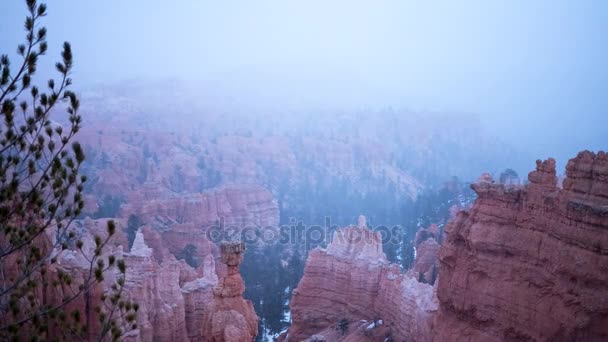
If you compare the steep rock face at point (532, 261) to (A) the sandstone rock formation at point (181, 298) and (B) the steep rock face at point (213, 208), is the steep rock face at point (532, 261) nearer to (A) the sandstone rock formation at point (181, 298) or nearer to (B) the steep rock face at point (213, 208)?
(A) the sandstone rock formation at point (181, 298)

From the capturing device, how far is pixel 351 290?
66.2 feet

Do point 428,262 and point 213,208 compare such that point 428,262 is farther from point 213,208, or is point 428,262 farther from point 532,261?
point 532,261

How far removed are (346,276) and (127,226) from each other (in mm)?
17047

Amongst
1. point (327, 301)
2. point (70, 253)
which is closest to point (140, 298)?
point (70, 253)

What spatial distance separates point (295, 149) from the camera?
75.8 metres

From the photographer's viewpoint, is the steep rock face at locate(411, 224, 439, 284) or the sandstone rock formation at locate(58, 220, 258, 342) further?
the steep rock face at locate(411, 224, 439, 284)

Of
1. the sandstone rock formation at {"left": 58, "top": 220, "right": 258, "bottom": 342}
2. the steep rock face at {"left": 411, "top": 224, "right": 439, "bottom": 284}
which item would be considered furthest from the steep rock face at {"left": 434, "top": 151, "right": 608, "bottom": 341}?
the steep rock face at {"left": 411, "top": 224, "right": 439, "bottom": 284}

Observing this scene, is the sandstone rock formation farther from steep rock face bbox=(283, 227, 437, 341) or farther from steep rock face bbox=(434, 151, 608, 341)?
steep rock face bbox=(434, 151, 608, 341)

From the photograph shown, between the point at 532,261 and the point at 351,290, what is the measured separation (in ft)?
33.1

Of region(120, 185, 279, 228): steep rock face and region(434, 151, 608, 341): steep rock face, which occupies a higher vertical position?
region(434, 151, 608, 341): steep rock face

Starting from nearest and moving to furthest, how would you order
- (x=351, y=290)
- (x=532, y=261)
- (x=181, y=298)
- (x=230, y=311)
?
(x=532, y=261), (x=230, y=311), (x=181, y=298), (x=351, y=290)

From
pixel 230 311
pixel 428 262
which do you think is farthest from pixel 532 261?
pixel 428 262

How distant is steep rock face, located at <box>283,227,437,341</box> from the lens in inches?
727

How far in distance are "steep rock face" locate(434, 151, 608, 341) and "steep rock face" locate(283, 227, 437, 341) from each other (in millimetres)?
5673
